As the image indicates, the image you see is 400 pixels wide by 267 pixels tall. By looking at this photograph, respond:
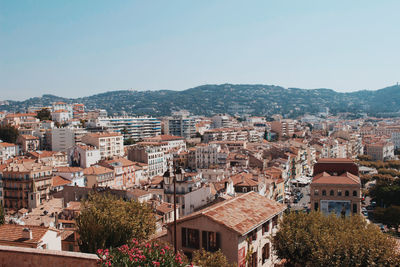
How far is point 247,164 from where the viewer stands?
83.9 metres

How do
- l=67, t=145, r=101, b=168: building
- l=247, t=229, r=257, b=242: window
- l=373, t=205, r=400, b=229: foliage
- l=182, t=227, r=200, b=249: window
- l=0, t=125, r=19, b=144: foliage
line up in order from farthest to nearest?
l=0, t=125, r=19, b=144: foliage
l=67, t=145, r=101, b=168: building
l=373, t=205, r=400, b=229: foliage
l=247, t=229, r=257, b=242: window
l=182, t=227, r=200, b=249: window

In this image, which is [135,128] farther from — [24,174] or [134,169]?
[24,174]

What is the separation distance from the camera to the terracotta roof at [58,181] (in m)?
58.5

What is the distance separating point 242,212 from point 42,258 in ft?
35.2

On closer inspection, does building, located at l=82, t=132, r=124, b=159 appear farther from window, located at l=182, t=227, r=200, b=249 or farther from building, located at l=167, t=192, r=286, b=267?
window, located at l=182, t=227, r=200, b=249

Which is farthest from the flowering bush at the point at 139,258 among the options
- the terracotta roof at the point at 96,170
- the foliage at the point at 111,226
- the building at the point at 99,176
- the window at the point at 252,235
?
the terracotta roof at the point at 96,170

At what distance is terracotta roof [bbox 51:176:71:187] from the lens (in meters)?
58.5

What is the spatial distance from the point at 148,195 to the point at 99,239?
2211cm

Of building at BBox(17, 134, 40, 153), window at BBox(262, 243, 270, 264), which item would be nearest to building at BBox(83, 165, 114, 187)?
building at BBox(17, 134, 40, 153)

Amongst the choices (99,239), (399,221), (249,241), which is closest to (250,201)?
(249,241)

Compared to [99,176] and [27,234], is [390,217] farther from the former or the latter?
[27,234]

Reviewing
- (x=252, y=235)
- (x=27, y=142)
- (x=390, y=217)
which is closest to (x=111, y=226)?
(x=252, y=235)

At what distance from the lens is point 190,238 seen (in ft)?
60.5

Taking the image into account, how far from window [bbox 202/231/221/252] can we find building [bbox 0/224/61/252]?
745 centimetres
